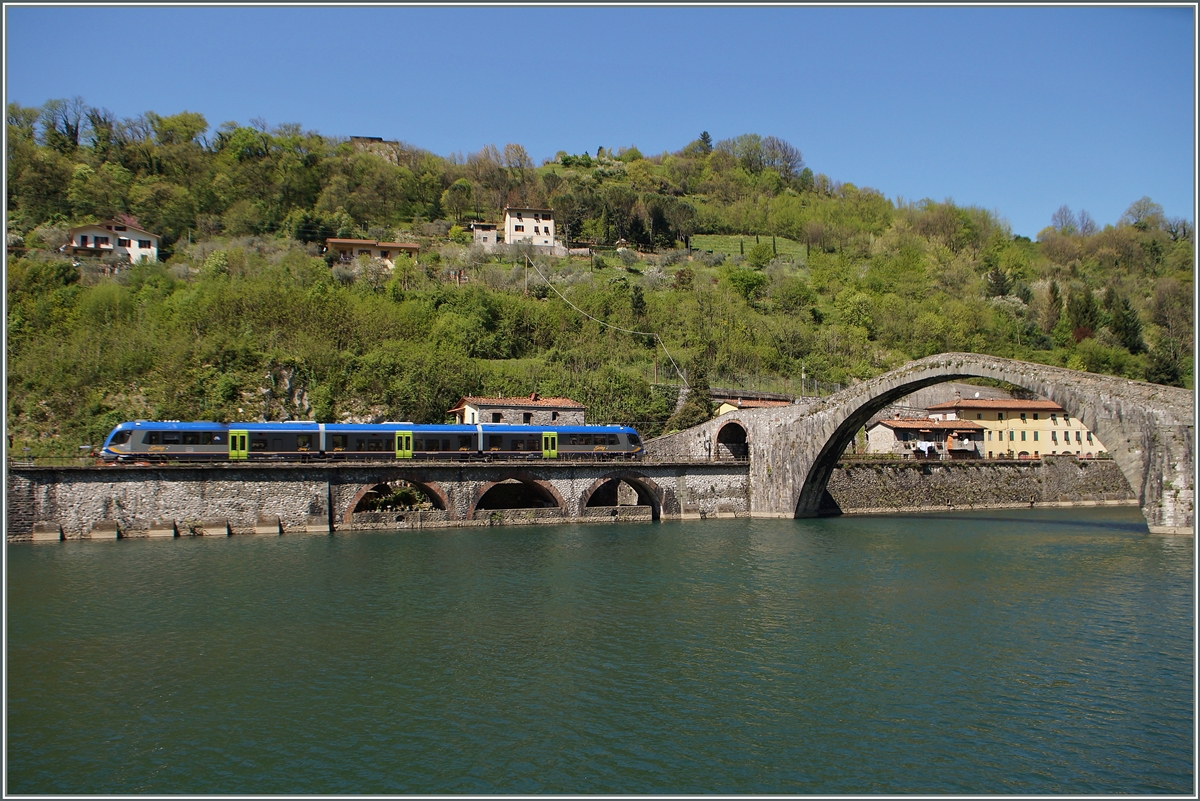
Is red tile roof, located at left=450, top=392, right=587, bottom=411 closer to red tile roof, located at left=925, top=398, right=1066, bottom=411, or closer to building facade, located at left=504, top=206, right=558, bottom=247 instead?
red tile roof, located at left=925, top=398, right=1066, bottom=411

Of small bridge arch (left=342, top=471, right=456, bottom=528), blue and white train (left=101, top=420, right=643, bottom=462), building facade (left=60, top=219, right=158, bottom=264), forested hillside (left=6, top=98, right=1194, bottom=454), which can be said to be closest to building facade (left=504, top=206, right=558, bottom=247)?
forested hillside (left=6, top=98, right=1194, bottom=454)

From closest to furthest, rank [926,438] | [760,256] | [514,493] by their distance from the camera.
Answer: [514,493], [926,438], [760,256]

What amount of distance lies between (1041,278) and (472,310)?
236 feet

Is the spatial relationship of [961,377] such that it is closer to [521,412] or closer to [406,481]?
[521,412]

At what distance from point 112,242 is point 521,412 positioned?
4089 cm

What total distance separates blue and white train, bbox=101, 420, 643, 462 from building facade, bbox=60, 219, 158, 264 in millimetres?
34879

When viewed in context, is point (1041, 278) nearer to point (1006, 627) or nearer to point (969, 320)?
point (969, 320)

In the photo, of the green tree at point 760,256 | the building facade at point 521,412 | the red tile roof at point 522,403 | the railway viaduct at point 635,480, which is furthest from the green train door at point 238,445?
the green tree at point 760,256

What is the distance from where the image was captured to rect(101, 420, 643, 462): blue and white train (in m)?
37.9

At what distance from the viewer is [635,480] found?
45469mm

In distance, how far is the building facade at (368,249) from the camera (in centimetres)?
7560

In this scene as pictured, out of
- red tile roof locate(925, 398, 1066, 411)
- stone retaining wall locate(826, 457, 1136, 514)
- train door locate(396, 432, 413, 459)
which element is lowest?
stone retaining wall locate(826, 457, 1136, 514)

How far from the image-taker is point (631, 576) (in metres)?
29.0

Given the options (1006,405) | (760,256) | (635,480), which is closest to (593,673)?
(635,480)
